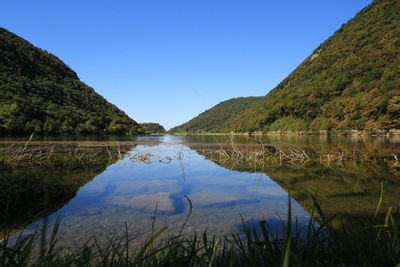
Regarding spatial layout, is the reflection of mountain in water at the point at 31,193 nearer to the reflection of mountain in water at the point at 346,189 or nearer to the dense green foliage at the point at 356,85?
the reflection of mountain in water at the point at 346,189

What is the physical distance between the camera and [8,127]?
158ft

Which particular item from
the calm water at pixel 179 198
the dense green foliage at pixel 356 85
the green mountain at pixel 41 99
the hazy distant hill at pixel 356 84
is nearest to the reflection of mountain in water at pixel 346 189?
the calm water at pixel 179 198

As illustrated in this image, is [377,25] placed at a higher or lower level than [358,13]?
lower

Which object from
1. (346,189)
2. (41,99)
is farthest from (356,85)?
(41,99)

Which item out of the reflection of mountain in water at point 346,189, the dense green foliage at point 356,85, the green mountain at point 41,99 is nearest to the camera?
the reflection of mountain in water at point 346,189

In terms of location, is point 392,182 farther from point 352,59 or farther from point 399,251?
point 352,59

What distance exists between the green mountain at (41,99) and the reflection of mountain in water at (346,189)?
5718 centimetres

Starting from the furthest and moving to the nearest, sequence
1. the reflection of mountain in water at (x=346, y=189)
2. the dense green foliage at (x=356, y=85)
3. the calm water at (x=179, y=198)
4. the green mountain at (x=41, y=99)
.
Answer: the green mountain at (x=41, y=99) → the dense green foliage at (x=356, y=85) → the reflection of mountain in water at (x=346, y=189) → the calm water at (x=179, y=198)

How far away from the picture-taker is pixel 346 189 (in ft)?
20.2

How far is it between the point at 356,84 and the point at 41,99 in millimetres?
101876

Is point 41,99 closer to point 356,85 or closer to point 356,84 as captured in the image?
point 356,85

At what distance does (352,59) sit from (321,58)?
34.8 m

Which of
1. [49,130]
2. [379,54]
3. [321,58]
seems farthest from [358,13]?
[49,130]

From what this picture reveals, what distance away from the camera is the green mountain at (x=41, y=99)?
187 ft
